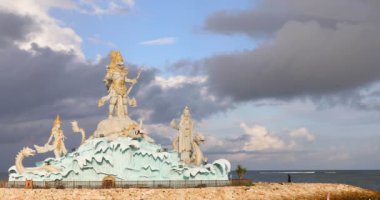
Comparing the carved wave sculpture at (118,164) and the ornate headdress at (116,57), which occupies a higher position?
the ornate headdress at (116,57)

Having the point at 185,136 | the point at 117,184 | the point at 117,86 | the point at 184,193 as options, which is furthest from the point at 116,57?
the point at 184,193

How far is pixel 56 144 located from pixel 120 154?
626 cm

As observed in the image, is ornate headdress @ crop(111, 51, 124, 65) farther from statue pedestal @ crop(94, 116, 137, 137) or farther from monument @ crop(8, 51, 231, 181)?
statue pedestal @ crop(94, 116, 137, 137)

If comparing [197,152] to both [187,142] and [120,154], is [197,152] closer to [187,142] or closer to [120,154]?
[187,142]

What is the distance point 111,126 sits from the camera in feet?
156

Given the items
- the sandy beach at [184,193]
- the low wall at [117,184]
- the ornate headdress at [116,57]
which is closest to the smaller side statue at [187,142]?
the low wall at [117,184]

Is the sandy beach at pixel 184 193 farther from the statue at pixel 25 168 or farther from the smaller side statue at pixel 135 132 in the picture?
the smaller side statue at pixel 135 132

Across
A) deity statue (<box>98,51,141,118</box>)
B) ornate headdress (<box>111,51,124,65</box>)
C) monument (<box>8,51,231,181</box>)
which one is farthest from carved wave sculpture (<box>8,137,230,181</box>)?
ornate headdress (<box>111,51,124,65</box>)

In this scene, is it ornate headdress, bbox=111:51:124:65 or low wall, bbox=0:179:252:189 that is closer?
low wall, bbox=0:179:252:189

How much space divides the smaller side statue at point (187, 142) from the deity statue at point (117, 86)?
4232mm

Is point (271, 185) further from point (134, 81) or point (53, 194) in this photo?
point (53, 194)

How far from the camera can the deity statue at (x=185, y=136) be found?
49.3 meters

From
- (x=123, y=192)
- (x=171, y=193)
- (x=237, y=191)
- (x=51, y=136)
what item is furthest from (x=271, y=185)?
(x=51, y=136)

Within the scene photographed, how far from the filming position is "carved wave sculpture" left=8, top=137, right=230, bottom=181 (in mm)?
44969
